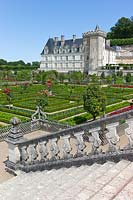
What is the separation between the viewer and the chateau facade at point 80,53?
257 feet

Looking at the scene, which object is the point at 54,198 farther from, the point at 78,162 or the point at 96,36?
the point at 96,36

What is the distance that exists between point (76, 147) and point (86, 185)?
212cm

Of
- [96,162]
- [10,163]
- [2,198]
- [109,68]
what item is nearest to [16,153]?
[10,163]

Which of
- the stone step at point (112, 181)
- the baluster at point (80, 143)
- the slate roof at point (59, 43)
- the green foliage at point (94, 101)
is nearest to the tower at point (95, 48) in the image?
the slate roof at point (59, 43)

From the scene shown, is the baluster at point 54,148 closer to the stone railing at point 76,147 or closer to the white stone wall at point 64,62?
the stone railing at point 76,147

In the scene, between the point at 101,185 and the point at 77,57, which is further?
the point at 77,57

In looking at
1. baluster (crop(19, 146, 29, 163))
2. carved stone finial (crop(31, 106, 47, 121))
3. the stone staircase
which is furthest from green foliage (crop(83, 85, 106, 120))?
the stone staircase

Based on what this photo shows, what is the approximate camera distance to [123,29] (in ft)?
344

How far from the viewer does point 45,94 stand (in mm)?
33406

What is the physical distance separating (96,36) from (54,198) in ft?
250

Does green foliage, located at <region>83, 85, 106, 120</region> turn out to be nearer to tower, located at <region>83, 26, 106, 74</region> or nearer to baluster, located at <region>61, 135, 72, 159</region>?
baluster, located at <region>61, 135, 72, 159</region>

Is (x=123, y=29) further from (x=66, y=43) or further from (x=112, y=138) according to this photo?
(x=112, y=138)

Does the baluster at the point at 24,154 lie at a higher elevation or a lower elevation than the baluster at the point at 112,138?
lower

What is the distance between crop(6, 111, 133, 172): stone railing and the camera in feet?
17.9
